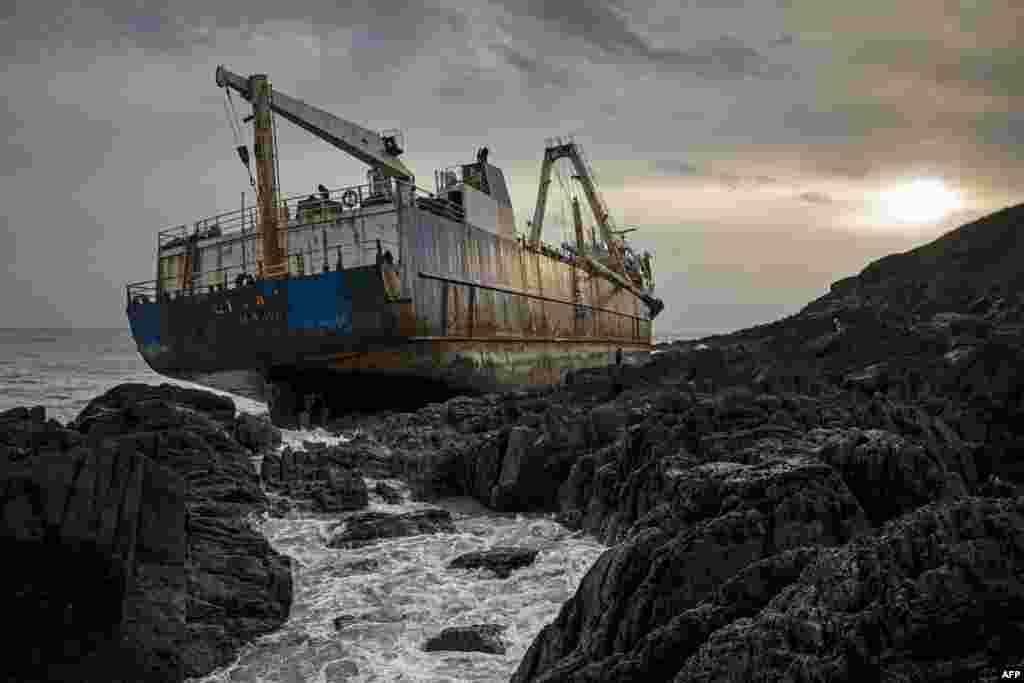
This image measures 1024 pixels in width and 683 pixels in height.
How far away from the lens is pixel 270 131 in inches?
993

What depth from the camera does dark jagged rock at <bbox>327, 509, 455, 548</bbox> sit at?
421 inches

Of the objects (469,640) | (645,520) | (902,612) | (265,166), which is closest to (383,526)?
(469,640)

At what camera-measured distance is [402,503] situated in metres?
13.5

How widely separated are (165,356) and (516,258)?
1480 centimetres

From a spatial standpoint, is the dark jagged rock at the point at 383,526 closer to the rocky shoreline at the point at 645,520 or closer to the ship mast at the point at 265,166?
the rocky shoreline at the point at 645,520

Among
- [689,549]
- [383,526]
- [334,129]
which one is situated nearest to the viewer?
[689,549]

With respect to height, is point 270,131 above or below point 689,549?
above

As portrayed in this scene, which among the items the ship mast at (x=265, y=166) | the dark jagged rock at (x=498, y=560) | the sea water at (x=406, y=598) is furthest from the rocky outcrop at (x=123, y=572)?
the ship mast at (x=265, y=166)

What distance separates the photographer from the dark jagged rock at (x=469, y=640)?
6.92 m

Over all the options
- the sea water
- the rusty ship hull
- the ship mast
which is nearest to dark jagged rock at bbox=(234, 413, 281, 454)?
the sea water

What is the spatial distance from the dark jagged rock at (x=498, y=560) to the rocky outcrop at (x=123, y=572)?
223 centimetres

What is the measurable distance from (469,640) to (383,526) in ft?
14.2

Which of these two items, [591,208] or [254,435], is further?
[591,208]

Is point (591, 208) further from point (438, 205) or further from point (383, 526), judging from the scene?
point (383, 526)
